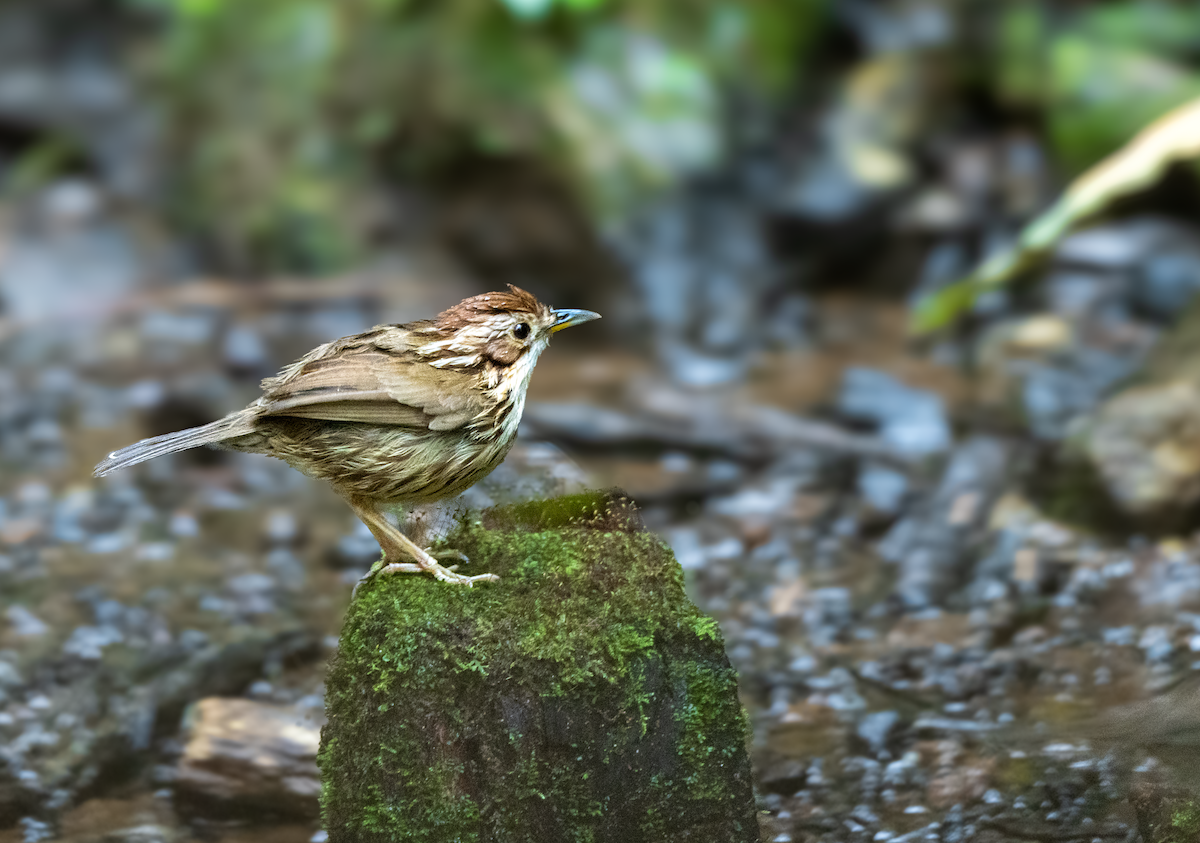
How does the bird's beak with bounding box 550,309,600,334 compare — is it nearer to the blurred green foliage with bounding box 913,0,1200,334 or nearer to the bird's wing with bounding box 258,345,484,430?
the bird's wing with bounding box 258,345,484,430

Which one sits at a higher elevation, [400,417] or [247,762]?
[400,417]

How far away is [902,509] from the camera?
638cm

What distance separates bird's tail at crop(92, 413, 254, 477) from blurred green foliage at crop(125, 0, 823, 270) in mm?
5210

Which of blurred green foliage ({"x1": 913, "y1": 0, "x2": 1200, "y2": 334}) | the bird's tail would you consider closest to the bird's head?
the bird's tail

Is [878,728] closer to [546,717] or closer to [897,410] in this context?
[546,717]

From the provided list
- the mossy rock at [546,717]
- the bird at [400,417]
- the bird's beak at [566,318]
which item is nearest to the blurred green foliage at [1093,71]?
the bird's beak at [566,318]

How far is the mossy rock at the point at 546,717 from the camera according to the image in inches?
127

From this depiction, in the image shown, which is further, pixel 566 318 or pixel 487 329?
pixel 566 318

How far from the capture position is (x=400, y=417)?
3.59m

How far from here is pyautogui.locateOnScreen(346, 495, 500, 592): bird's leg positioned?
3.50 meters

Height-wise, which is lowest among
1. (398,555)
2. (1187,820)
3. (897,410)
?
(1187,820)

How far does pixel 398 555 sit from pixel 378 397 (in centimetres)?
47

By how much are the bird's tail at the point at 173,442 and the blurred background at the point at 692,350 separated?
62 cm

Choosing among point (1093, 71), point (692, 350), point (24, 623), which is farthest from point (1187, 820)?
point (1093, 71)
